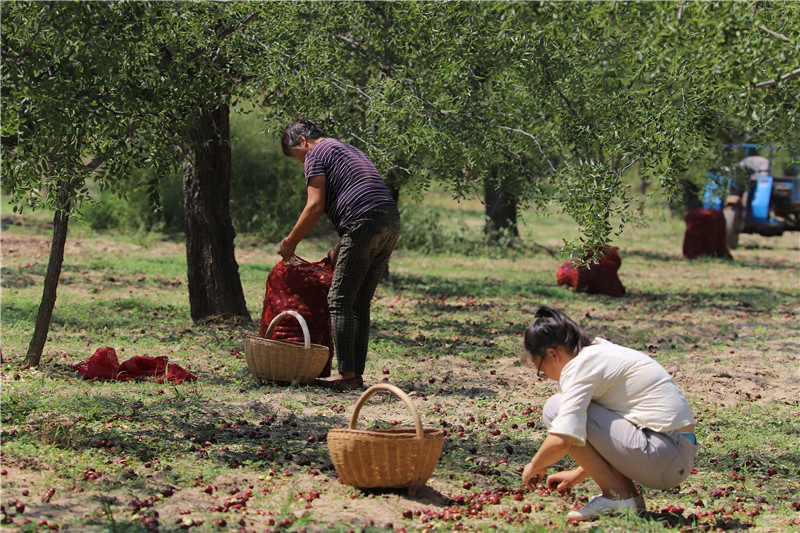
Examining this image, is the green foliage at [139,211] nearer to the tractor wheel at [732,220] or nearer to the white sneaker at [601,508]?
the tractor wheel at [732,220]

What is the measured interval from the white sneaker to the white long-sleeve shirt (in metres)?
0.34

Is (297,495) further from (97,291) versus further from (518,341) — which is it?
(97,291)

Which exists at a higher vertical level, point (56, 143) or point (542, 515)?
point (56, 143)

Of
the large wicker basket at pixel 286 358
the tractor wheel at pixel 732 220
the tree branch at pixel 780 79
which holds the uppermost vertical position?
the tree branch at pixel 780 79

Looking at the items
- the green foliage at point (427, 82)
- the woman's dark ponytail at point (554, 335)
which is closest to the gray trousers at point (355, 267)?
the green foliage at point (427, 82)

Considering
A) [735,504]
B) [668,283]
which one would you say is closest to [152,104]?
[735,504]

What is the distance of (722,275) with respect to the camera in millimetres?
14969

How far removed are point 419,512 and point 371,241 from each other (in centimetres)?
235

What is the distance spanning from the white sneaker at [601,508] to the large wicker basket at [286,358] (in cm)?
250

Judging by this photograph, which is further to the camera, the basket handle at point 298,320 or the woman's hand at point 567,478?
the basket handle at point 298,320

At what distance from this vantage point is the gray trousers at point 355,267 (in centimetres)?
588

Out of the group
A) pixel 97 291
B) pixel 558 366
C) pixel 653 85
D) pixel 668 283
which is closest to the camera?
pixel 558 366

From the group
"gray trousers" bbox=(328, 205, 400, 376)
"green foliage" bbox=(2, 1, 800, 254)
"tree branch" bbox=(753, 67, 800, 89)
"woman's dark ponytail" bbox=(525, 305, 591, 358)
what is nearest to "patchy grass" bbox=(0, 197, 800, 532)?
"gray trousers" bbox=(328, 205, 400, 376)

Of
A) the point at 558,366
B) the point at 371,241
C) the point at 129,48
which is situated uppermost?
the point at 129,48
